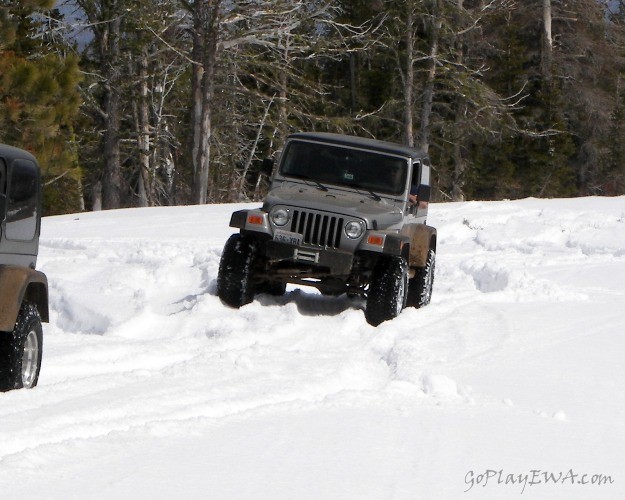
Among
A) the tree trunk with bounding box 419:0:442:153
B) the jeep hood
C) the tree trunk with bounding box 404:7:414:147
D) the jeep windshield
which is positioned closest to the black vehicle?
the jeep hood

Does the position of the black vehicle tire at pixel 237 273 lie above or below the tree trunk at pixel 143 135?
above

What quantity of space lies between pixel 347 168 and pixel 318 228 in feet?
3.81

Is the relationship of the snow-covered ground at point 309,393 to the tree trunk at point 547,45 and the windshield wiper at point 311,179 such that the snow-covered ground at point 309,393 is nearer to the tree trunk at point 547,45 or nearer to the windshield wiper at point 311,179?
the windshield wiper at point 311,179

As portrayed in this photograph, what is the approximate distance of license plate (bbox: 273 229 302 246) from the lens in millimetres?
10383

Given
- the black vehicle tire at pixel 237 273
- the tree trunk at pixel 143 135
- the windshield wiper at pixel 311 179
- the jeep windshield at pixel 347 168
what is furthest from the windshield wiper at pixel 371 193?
the tree trunk at pixel 143 135

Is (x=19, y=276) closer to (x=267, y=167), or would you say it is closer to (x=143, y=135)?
(x=267, y=167)

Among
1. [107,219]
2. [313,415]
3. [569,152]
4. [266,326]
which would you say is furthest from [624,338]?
[569,152]

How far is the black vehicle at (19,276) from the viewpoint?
660cm

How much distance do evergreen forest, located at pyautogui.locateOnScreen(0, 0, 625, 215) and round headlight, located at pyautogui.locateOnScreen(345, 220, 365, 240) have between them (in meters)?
10.3

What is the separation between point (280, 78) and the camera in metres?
33.9

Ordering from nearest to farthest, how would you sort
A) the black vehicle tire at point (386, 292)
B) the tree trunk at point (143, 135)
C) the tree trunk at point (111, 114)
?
the black vehicle tire at point (386, 292), the tree trunk at point (111, 114), the tree trunk at point (143, 135)

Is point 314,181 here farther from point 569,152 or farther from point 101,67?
point 569,152

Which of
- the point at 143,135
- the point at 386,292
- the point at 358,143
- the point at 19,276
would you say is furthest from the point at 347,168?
the point at 143,135
